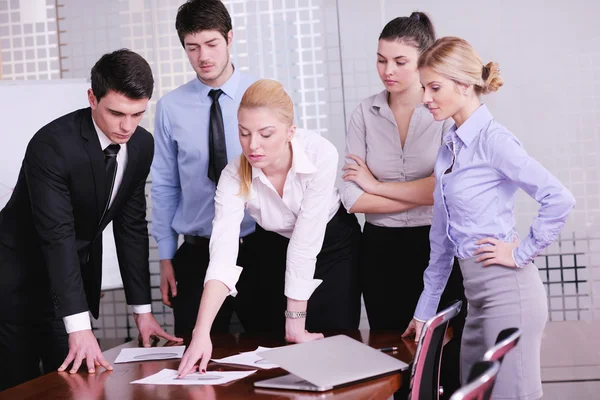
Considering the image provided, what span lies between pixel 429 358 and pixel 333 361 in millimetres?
269

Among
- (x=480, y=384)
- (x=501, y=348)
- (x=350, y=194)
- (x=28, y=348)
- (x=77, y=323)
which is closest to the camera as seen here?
(x=480, y=384)

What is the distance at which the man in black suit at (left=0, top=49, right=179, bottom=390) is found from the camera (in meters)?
2.21

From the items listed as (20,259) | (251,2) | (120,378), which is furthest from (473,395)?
(251,2)

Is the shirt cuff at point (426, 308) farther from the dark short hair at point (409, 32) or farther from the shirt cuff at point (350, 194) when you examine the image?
the dark short hair at point (409, 32)

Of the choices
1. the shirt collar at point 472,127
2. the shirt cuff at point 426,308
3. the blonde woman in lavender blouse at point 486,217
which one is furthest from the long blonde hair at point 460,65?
the shirt cuff at point 426,308

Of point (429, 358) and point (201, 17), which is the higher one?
point (201, 17)

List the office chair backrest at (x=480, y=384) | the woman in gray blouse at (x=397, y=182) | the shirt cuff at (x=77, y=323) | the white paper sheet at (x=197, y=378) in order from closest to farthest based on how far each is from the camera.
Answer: the office chair backrest at (x=480, y=384) < the white paper sheet at (x=197, y=378) < the shirt cuff at (x=77, y=323) < the woman in gray blouse at (x=397, y=182)

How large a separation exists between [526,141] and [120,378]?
8.40ft

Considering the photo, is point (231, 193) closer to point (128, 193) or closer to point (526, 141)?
point (128, 193)

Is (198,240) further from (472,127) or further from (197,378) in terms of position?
(472,127)

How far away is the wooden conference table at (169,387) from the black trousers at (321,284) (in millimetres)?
350

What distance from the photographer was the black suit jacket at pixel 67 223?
2213 millimetres

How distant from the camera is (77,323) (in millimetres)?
2129

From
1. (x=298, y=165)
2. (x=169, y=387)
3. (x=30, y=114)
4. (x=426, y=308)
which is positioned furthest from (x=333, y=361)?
(x=30, y=114)
